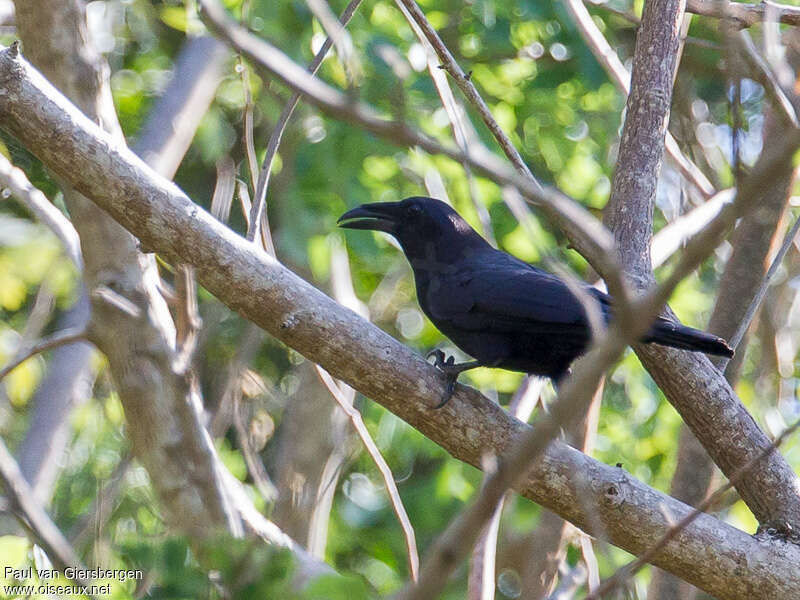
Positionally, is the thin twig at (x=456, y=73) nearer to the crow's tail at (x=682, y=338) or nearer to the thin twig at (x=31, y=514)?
the crow's tail at (x=682, y=338)

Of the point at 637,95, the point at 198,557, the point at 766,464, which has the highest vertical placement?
the point at 637,95

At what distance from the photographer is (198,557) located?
263 cm

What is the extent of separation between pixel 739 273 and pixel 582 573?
1689 millimetres

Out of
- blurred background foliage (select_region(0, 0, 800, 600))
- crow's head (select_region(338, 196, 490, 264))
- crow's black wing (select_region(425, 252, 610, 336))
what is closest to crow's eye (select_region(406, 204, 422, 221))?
crow's head (select_region(338, 196, 490, 264))

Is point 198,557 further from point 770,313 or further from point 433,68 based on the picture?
point 770,313

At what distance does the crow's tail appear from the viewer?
3109 millimetres

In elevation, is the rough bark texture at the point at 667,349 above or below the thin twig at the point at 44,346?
above

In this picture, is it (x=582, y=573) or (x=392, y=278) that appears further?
(x=392, y=278)

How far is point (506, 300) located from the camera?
4.03 m

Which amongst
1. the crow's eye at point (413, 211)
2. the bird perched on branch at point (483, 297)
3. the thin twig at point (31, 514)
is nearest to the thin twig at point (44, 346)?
the thin twig at point (31, 514)

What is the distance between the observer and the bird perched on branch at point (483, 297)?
3840 millimetres

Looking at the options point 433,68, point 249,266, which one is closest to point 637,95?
point 433,68

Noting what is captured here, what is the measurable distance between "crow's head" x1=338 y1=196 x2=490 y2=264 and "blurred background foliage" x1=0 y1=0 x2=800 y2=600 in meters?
0.76

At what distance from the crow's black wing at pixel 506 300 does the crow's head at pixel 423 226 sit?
0.16 meters
